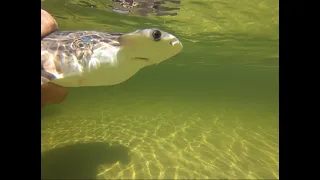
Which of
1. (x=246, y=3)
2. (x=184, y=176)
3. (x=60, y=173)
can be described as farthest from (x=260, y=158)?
(x=246, y=3)

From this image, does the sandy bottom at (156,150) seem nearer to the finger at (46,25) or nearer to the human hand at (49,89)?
the human hand at (49,89)

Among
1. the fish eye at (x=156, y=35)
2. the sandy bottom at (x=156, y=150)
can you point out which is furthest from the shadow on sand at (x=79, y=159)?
the fish eye at (x=156, y=35)

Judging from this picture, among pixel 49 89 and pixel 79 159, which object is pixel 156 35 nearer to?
pixel 49 89

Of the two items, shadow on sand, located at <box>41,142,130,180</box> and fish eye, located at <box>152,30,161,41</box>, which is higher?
fish eye, located at <box>152,30,161,41</box>

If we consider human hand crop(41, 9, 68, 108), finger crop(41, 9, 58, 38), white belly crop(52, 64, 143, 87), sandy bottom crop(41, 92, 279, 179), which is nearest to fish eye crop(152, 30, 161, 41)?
white belly crop(52, 64, 143, 87)

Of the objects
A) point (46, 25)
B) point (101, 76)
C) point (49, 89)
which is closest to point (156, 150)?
point (101, 76)

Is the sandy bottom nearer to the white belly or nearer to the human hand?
the human hand

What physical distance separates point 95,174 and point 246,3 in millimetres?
10488

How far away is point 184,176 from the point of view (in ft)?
17.0

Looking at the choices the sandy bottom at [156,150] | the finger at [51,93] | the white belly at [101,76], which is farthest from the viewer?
the sandy bottom at [156,150]

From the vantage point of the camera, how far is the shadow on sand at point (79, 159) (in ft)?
16.8

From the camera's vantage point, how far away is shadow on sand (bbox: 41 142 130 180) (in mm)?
5121
